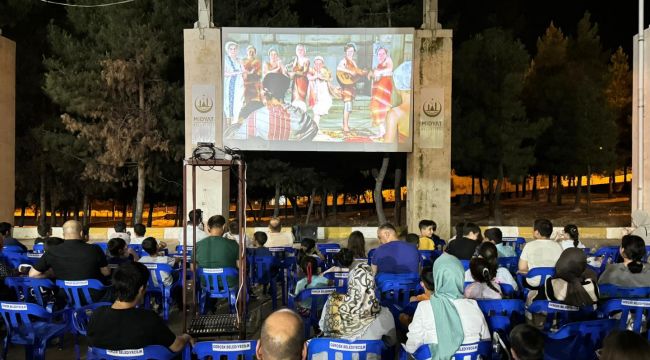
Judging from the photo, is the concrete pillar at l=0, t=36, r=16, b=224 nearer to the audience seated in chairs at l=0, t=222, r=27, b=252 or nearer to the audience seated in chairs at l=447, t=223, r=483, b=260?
the audience seated in chairs at l=0, t=222, r=27, b=252

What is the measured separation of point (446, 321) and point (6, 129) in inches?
671

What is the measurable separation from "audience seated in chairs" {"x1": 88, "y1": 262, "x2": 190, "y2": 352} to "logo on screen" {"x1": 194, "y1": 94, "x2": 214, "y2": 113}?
12.5m

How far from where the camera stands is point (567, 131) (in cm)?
2842

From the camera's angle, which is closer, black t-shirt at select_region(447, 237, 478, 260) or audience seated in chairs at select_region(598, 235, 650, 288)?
audience seated in chairs at select_region(598, 235, 650, 288)

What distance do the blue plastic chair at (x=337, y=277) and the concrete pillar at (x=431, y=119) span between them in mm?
10401

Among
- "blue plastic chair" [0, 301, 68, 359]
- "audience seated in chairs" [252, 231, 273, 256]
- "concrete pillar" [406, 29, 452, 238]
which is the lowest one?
"blue plastic chair" [0, 301, 68, 359]

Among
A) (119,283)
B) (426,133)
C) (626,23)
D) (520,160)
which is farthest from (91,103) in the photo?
(626,23)

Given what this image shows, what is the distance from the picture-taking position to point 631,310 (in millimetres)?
4551

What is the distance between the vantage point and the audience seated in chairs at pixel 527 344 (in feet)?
9.80

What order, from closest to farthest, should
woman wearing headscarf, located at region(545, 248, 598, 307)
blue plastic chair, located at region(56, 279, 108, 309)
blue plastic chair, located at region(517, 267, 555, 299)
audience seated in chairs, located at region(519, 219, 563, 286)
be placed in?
woman wearing headscarf, located at region(545, 248, 598, 307) → blue plastic chair, located at region(56, 279, 108, 309) → blue plastic chair, located at region(517, 267, 555, 299) → audience seated in chairs, located at region(519, 219, 563, 286)

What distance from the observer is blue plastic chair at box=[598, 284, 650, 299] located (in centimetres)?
517

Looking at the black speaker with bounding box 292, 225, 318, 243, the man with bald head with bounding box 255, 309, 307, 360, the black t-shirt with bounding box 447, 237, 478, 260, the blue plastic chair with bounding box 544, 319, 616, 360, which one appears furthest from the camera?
the black speaker with bounding box 292, 225, 318, 243

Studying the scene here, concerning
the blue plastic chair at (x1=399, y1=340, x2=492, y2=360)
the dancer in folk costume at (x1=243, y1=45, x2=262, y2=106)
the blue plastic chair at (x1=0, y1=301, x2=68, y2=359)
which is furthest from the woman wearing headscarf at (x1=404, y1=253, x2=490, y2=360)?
the dancer in folk costume at (x1=243, y1=45, x2=262, y2=106)

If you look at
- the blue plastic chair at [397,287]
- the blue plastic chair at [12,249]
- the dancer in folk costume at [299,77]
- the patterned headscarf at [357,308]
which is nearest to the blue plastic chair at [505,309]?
the patterned headscarf at [357,308]
